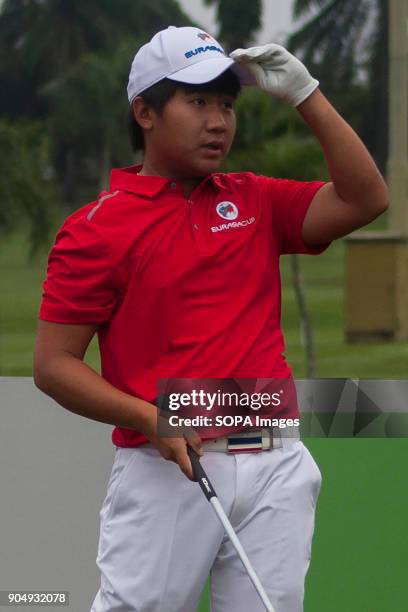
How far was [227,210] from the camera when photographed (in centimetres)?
261

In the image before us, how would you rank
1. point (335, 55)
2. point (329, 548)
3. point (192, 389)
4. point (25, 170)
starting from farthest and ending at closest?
point (335, 55) < point (25, 170) < point (329, 548) < point (192, 389)

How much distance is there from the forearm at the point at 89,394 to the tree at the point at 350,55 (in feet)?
36.1

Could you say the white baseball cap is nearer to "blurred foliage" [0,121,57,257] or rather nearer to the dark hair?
the dark hair

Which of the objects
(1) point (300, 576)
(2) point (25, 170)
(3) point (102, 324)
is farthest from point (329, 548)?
(2) point (25, 170)

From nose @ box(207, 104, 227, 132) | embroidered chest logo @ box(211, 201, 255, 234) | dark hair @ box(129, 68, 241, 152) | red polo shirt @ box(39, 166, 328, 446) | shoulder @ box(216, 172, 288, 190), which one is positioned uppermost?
dark hair @ box(129, 68, 241, 152)

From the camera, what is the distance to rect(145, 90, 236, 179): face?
101 inches

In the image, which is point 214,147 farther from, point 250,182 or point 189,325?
point 189,325

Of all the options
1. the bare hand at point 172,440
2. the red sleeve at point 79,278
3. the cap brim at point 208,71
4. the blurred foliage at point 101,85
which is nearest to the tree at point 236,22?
the blurred foliage at point 101,85

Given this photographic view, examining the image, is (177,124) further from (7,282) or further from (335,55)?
(7,282)

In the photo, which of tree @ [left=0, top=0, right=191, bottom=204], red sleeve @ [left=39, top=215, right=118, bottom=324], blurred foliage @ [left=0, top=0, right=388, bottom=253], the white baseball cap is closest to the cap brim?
the white baseball cap

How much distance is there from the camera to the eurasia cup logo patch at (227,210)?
2596 mm

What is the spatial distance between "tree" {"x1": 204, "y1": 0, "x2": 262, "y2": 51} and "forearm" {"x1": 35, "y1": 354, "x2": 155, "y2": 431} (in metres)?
10.9

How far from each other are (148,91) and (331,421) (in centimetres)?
125

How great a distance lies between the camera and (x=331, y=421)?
360 cm
